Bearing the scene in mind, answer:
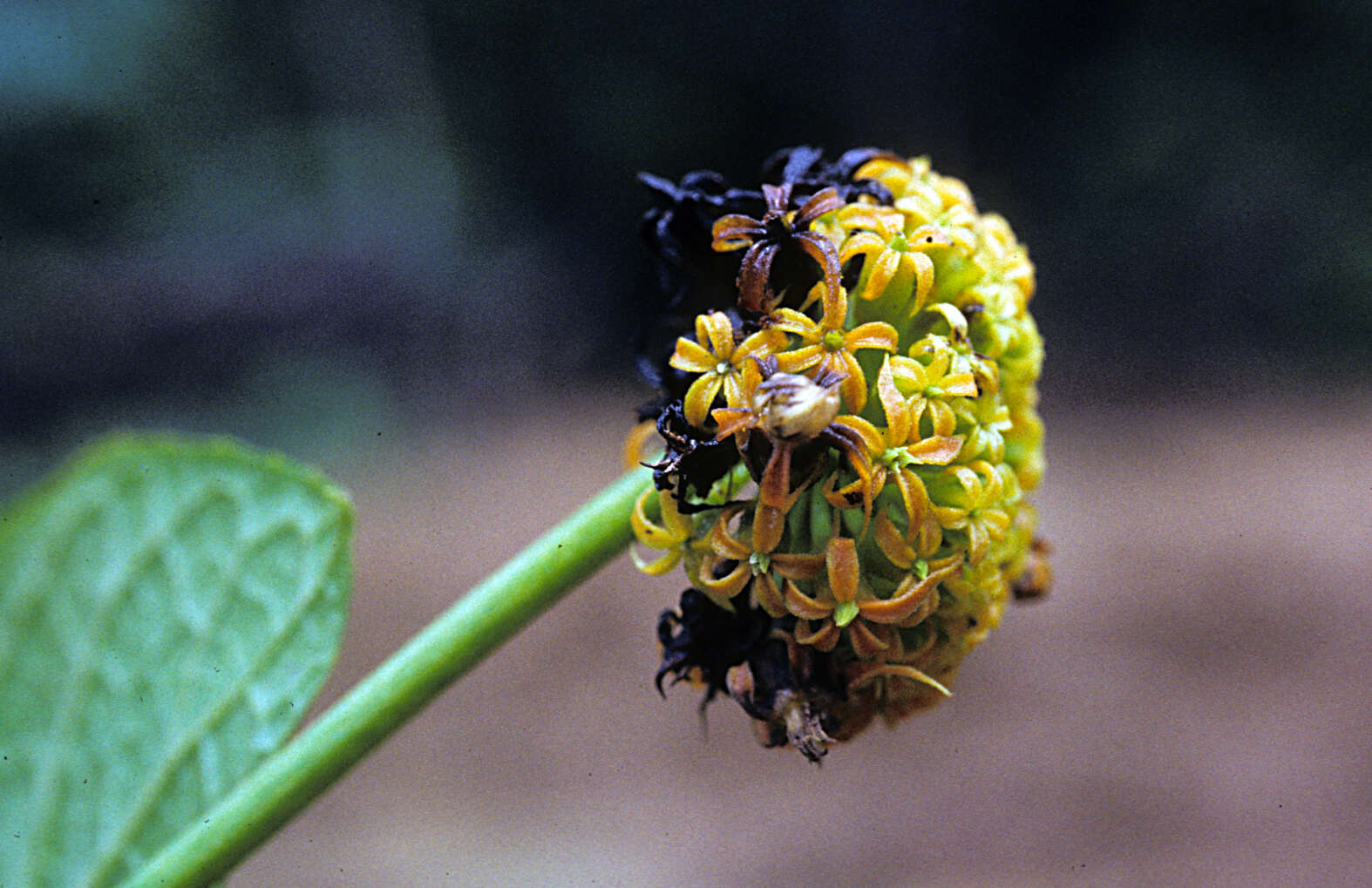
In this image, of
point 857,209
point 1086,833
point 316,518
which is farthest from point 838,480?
point 1086,833

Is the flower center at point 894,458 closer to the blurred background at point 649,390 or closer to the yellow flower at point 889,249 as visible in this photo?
the yellow flower at point 889,249

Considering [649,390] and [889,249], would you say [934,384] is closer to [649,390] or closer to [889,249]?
[889,249]

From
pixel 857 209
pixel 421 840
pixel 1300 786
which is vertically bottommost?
pixel 421 840

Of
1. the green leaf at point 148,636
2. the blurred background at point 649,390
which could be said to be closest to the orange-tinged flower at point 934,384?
the green leaf at point 148,636

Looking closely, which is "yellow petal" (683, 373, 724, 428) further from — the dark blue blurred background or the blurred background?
the dark blue blurred background

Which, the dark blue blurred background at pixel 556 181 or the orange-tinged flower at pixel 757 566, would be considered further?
the dark blue blurred background at pixel 556 181

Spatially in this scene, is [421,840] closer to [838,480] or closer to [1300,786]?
[1300,786]
